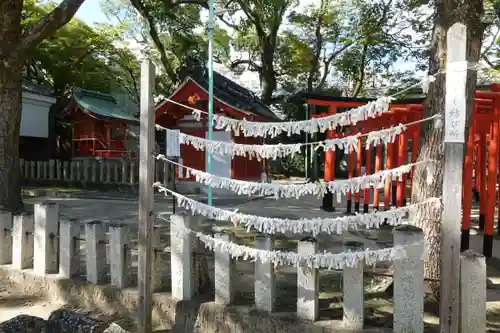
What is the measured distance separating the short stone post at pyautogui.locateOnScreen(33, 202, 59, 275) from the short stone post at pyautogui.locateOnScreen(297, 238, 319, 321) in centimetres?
282

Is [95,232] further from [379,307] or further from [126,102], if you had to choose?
[126,102]

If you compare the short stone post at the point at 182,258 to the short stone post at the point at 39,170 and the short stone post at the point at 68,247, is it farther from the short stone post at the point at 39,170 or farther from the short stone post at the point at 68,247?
the short stone post at the point at 39,170

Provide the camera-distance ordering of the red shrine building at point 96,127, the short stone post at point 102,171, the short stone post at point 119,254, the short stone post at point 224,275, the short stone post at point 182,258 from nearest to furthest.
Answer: the short stone post at point 224,275
the short stone post at point 182,258
the short stone post at point 119,254
the short stone post at point 102,171
the red shrine building at point 96,127

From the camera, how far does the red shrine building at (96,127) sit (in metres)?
20.7

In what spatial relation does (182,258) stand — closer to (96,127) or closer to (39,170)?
(39,170)

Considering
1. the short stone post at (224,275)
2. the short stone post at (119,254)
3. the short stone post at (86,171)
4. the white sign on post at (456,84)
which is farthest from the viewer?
the short stone post at (86,171)

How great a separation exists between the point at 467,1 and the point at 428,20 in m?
18.1

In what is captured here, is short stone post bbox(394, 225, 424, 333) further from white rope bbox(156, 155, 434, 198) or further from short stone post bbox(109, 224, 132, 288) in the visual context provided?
short stone post bbox(109, 224, 132, 288)

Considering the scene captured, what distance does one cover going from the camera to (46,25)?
7156mm

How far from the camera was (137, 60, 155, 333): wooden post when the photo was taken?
370cm

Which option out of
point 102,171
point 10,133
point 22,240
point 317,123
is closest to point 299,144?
point 317,123

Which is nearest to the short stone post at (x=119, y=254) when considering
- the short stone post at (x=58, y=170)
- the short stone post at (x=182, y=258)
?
the short stone post at (x=182, y=258)

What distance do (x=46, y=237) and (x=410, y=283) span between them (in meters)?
3.66

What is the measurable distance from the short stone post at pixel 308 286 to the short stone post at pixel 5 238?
367 cm
